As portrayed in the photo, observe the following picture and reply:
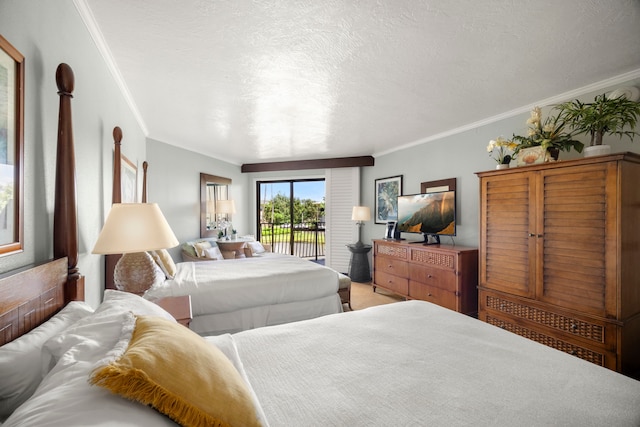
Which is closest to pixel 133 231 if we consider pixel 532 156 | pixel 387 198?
pixel 532 156

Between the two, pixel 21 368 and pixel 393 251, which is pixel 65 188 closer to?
pixel 21 368

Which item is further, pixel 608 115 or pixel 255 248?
pixel 255 248

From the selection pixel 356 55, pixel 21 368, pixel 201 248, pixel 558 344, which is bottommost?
pixel 558 344

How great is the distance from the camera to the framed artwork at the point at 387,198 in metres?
5.10

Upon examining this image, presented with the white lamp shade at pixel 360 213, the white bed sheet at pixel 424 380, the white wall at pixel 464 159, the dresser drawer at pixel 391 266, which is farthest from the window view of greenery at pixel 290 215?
the white bed sheet at pixel 424 380

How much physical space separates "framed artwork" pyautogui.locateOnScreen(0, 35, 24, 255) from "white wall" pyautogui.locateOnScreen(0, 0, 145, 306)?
0.06 meters

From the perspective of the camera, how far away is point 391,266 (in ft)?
14.4

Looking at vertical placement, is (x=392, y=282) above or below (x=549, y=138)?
below

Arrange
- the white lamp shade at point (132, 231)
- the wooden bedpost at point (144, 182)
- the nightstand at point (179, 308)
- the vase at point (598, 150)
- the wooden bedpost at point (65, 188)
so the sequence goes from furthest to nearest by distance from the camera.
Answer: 1. the wooden bedpost at point (144, 182)
2. the vase at point (598, 150)
3. the nightstand at point (179, 308)
4. the white lamp shade at point (132, 231)
5. the wooden bedpost at point (65, 188)

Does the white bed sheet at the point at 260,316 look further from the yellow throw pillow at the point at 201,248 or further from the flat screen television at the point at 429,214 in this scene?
the yellow throw pillow at the point at 201,248

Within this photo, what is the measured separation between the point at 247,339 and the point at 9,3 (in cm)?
156

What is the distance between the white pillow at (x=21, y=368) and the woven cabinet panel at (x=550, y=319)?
10.2 feet

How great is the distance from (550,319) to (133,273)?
3.20 meters

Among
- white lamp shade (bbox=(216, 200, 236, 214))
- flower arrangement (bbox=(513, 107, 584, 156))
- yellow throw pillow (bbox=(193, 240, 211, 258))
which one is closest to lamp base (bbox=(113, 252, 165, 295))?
yellow throw pillow (bbox=(193, 240, 211, 258))
